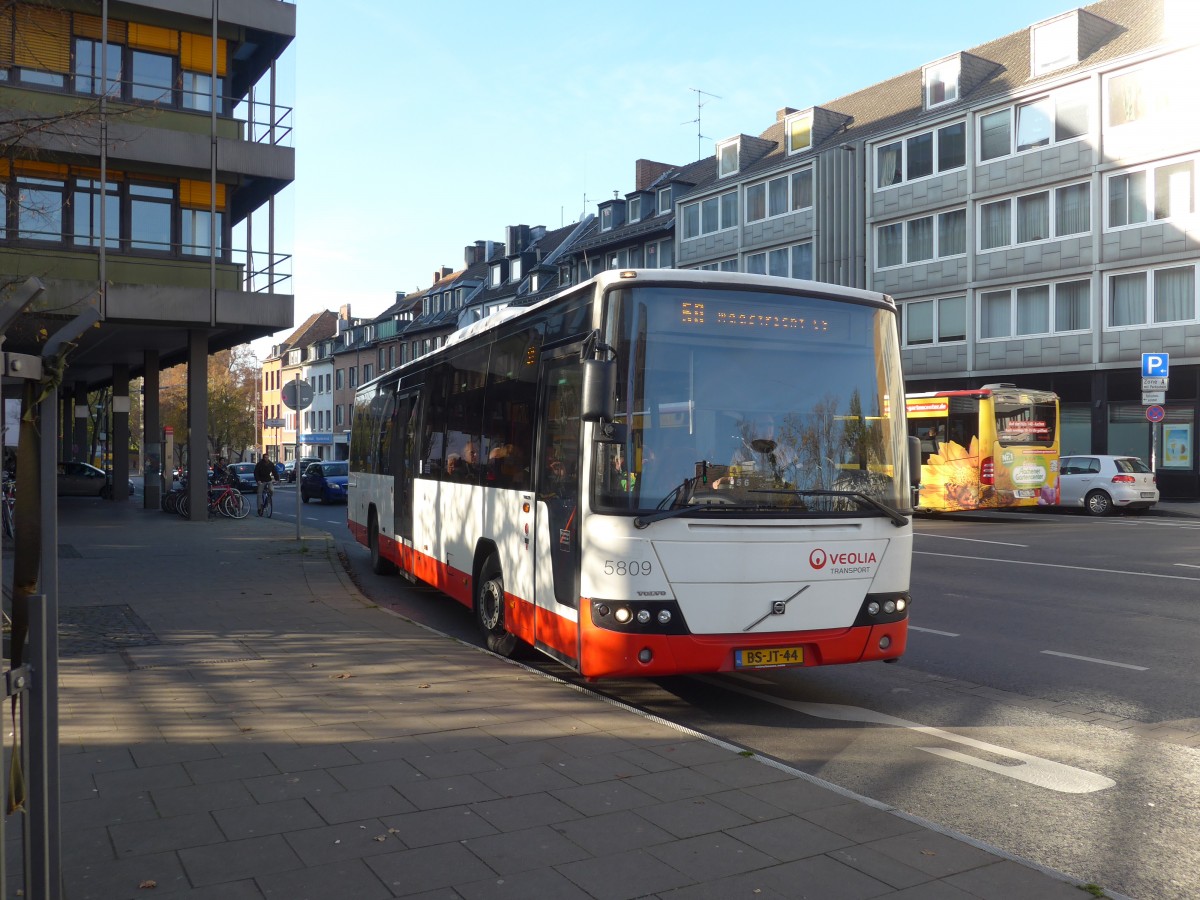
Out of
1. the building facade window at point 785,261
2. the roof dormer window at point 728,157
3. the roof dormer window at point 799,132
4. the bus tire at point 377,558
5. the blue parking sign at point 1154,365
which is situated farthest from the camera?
the roof dormer window at point 728,157

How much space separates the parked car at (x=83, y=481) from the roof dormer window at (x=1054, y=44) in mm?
35478

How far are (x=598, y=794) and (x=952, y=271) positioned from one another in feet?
124

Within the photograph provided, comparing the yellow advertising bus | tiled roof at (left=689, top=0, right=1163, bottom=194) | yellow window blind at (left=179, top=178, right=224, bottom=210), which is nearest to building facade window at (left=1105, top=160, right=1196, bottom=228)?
tiled roof at (left=689, top=0, right=1163, bottom=194)

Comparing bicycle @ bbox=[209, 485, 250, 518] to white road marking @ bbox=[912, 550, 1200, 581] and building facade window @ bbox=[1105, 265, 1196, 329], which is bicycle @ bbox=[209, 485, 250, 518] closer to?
white road marking @ bbox=[912, 550, 1200, 581]

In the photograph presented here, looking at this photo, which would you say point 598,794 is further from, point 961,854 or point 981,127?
point 981,127

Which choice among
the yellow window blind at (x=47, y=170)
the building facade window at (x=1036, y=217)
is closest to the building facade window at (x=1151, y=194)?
the building facade window at (x=1036, y=217)

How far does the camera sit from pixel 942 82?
4103 cm

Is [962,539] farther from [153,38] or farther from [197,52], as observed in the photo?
[153,38]

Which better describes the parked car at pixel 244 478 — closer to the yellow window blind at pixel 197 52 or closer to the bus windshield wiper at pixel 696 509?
the yellow window blind at pixel 197 52

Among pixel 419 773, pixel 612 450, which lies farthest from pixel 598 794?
pixel 612 450

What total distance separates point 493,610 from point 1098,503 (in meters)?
24.1

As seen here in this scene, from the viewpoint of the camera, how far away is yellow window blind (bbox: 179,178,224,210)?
25391 millimetres

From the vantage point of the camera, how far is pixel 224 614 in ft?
36.0

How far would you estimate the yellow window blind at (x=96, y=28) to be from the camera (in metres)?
24.0
